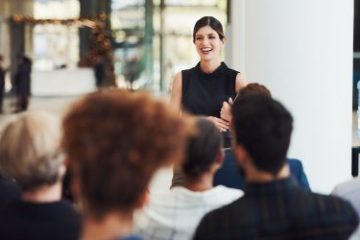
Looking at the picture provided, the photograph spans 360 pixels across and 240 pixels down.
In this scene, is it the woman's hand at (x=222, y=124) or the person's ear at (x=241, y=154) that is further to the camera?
the woman's hand at (x=222, y=124)

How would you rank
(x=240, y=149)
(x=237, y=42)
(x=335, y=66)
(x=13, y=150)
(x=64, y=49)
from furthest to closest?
(x=64, y=49), (x=237, y=42), (x=335, y=66), (x=13, y=150), (x=240, y=149)

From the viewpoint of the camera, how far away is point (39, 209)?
2.16m

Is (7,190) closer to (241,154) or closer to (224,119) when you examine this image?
(241,154)

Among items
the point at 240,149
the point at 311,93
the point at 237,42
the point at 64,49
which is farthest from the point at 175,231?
the point at 64,49

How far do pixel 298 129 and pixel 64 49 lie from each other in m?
12.9

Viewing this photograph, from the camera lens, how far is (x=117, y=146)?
1.50 m

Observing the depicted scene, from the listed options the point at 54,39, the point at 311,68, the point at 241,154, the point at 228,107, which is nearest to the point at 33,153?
the point at 241,154

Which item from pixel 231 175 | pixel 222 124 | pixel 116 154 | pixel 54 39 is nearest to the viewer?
pixel 116 154

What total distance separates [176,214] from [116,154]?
2.95 ft

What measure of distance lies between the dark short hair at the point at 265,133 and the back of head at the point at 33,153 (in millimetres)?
529

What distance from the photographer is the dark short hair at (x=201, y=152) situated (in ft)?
7.61

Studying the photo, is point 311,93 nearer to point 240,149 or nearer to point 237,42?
point 237,42

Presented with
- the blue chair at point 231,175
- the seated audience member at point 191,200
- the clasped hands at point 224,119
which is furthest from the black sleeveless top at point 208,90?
the seated audience member at point 191,200

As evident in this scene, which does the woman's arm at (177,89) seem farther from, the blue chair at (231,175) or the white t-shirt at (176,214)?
the white t-shirt at (176,214)
